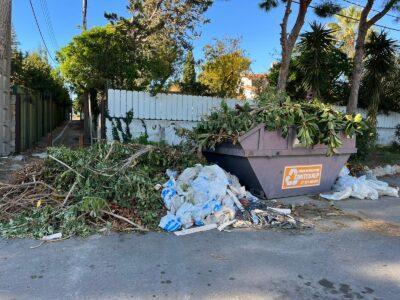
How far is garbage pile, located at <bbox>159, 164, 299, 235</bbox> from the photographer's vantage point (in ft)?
16.0

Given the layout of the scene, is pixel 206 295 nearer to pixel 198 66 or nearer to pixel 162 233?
pixel 162 233

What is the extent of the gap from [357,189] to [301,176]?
1.23 m

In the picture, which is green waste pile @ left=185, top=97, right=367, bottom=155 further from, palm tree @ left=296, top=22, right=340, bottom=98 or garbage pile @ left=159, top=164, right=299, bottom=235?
palm tree @ left=296, top=22, right=340, bottom=98

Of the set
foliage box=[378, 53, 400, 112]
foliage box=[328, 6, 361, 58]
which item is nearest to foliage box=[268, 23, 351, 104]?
foliage box=[378, 53, 400, 112]

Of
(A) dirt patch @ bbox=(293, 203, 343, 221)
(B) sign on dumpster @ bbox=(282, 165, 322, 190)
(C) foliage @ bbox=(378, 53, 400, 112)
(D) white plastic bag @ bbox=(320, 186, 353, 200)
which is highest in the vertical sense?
(C) foliage @ bbox=(378, 53, 400, 112)

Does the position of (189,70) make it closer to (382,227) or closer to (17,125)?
(17,125)

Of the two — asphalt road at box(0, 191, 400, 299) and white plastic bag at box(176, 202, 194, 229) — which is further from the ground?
white plastic bag at box(176, 202, 194, 229)

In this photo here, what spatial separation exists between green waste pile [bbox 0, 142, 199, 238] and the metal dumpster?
792mm

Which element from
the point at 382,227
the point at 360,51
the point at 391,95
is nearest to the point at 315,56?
the point at 360,51

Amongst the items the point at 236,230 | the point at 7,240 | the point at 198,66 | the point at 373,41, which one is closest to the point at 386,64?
the point at 373,41

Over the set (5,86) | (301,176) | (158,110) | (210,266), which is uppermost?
(5,86)


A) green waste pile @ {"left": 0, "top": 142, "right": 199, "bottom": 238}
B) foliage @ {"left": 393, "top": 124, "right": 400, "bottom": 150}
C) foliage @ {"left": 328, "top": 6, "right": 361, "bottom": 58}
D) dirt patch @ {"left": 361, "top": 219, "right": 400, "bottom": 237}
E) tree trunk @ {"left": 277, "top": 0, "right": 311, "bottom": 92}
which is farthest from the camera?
foliage @ {"left": 328, "top": 6, "right": 361, "bottom": 58}

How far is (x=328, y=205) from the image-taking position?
20.9 ft

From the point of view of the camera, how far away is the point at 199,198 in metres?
5.12
